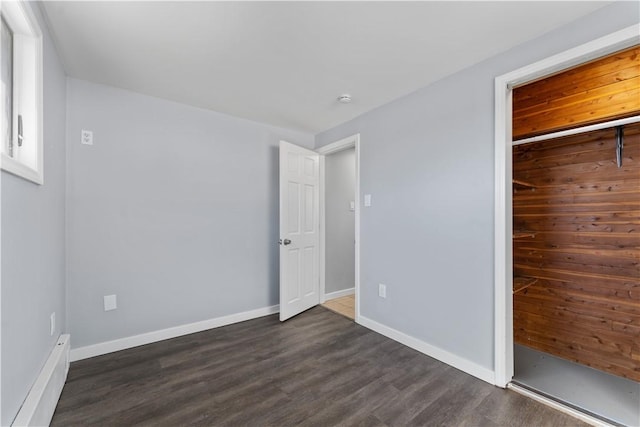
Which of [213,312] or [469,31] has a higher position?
[469,31]

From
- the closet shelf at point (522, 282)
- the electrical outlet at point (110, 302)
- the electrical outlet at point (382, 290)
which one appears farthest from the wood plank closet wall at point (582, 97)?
the electrical outlet at point (110, 302)

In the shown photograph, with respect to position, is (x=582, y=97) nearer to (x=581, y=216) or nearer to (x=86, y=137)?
(x=581, y=216)

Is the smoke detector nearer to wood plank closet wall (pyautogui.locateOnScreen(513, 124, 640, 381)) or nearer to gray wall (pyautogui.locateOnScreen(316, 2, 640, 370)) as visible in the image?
gray wall (pyautogui.locateOnScreen(316, 2, 640, 370))

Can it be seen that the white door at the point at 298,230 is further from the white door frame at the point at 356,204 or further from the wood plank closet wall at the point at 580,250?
the wood plank closet wall at the point at 580,250

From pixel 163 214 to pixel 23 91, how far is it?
54.5 inches

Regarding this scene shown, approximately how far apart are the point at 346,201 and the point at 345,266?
3.19 feet

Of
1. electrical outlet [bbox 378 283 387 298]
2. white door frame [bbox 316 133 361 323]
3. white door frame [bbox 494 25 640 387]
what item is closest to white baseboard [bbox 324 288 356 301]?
white door frame [bbox 316 133 361 323]

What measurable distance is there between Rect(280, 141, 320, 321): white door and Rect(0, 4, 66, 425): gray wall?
6.07 ft

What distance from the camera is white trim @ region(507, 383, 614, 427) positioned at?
160cm

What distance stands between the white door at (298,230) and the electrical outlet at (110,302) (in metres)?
1.52

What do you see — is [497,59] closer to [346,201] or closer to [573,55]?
[573,55]

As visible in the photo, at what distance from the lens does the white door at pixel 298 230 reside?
3.21 m

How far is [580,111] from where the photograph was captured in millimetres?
2121

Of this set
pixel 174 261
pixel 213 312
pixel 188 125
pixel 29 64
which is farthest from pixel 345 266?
pixel 29 64
